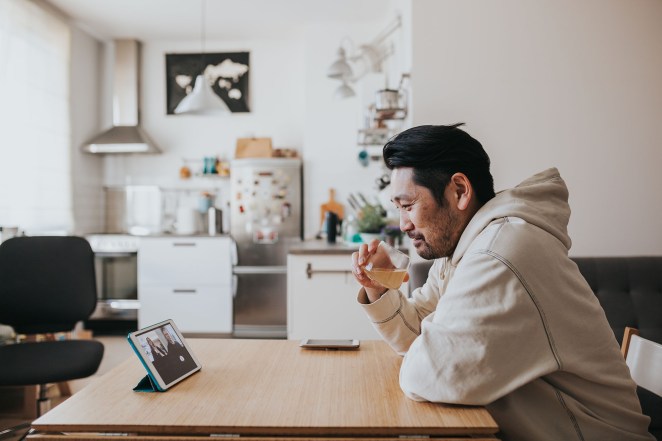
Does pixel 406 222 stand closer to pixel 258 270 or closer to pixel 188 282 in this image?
pixel 258 270

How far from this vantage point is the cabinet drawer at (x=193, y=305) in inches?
191

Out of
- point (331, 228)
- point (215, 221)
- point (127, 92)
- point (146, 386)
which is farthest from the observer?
point (127, 92)

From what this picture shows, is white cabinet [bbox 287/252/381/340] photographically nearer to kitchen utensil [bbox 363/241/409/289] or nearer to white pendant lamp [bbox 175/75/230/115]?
white pendant lamp [bbox 175/75/230/115]

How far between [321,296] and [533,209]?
246cm

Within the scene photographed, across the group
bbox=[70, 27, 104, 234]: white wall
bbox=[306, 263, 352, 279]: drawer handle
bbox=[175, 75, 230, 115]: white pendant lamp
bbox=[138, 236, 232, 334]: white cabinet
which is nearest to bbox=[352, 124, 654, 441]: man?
bbox=[306, 263, 352, 279]: drawer handle

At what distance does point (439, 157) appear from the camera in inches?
49.3

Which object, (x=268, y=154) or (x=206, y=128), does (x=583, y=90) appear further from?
(x=206, y=128)

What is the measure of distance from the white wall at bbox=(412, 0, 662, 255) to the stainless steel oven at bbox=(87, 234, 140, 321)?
11.0 ft

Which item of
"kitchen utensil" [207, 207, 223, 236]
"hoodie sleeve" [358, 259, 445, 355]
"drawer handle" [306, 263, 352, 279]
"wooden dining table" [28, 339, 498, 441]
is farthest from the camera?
"kitchen utensil" [207, 207, 223, 236]

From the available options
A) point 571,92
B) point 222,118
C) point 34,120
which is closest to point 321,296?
point 571,92

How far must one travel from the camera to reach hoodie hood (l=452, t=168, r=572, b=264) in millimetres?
1141

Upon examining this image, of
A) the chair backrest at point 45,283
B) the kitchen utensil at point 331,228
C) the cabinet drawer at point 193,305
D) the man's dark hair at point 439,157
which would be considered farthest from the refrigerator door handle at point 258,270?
the man's dark hair at point 439,157

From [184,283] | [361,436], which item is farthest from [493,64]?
[184,283]

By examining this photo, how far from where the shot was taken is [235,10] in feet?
15.8
